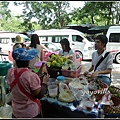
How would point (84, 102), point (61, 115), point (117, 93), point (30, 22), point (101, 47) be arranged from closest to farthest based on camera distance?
point (84, 102) → point (61, 115) → point (117, 93) → point (101, 47) → point (30, 22)

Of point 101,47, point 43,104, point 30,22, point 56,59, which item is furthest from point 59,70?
point 30,22

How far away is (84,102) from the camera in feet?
6.17

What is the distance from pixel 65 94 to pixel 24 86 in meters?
0.60

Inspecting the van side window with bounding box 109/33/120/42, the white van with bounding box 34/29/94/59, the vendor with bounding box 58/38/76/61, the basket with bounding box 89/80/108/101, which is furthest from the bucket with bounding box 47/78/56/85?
the white van with bounding box 34/29/94/59

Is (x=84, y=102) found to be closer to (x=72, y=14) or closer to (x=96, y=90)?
(x=96, y=90)

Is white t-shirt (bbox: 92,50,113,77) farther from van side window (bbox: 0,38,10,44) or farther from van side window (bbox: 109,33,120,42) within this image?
van side window (bbox: 0,38,10,44)

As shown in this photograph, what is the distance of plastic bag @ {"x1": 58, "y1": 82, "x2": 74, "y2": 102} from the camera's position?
6.43ft

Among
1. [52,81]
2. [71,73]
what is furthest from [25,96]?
[71,73]

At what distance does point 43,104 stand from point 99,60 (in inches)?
Result: 42.4

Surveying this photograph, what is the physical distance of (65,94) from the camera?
77.7 inches

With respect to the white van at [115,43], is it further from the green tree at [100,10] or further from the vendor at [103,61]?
the vendor at [103,61]

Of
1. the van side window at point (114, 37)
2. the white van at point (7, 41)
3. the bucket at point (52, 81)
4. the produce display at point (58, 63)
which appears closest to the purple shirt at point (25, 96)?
the bucket at point (52, 81)

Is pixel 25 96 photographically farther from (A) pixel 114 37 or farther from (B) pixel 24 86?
(A) pixel 114 37

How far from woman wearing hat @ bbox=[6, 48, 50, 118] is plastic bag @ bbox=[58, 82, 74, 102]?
38cm
